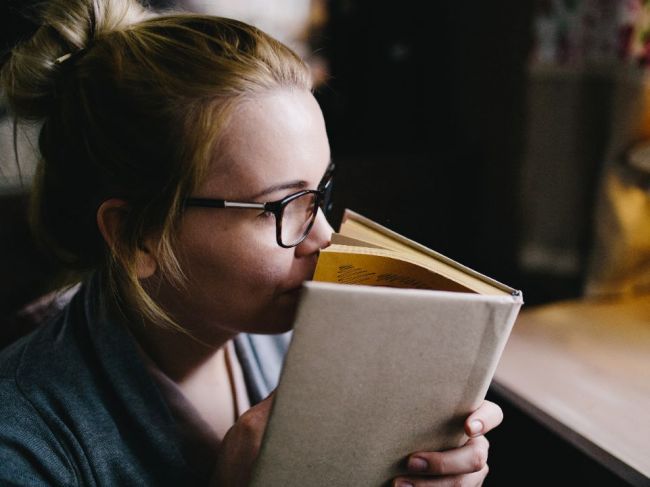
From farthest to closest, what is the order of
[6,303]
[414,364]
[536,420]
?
[6,303], [536,420], [414,364]

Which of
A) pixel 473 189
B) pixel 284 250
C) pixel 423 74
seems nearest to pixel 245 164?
pixel 284 250

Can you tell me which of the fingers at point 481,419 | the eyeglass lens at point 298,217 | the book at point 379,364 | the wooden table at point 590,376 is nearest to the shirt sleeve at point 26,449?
the book at point 379,364

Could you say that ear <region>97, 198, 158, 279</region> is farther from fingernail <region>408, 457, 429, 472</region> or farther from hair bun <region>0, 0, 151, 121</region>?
fingernail <region>408, 457, 429, 472</region>

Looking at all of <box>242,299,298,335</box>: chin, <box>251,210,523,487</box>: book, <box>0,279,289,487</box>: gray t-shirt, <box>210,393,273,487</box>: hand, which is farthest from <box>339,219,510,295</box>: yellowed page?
<box>0,279,289,487</box>: gray t-shirt

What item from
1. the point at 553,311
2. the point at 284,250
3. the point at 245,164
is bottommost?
the point at 553,311

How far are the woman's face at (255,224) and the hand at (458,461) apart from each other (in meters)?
0.27

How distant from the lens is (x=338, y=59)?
299 cm

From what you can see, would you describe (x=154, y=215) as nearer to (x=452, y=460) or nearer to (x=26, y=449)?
(x=26, y=449)

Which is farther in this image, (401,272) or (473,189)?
(473,189)

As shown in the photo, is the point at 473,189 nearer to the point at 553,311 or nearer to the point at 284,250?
the point at 553,311

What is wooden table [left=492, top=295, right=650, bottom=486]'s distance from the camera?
0.92m

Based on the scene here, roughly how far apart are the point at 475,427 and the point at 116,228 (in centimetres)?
56

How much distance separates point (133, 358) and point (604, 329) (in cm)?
106

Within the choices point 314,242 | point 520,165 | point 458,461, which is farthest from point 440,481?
point 520,165
